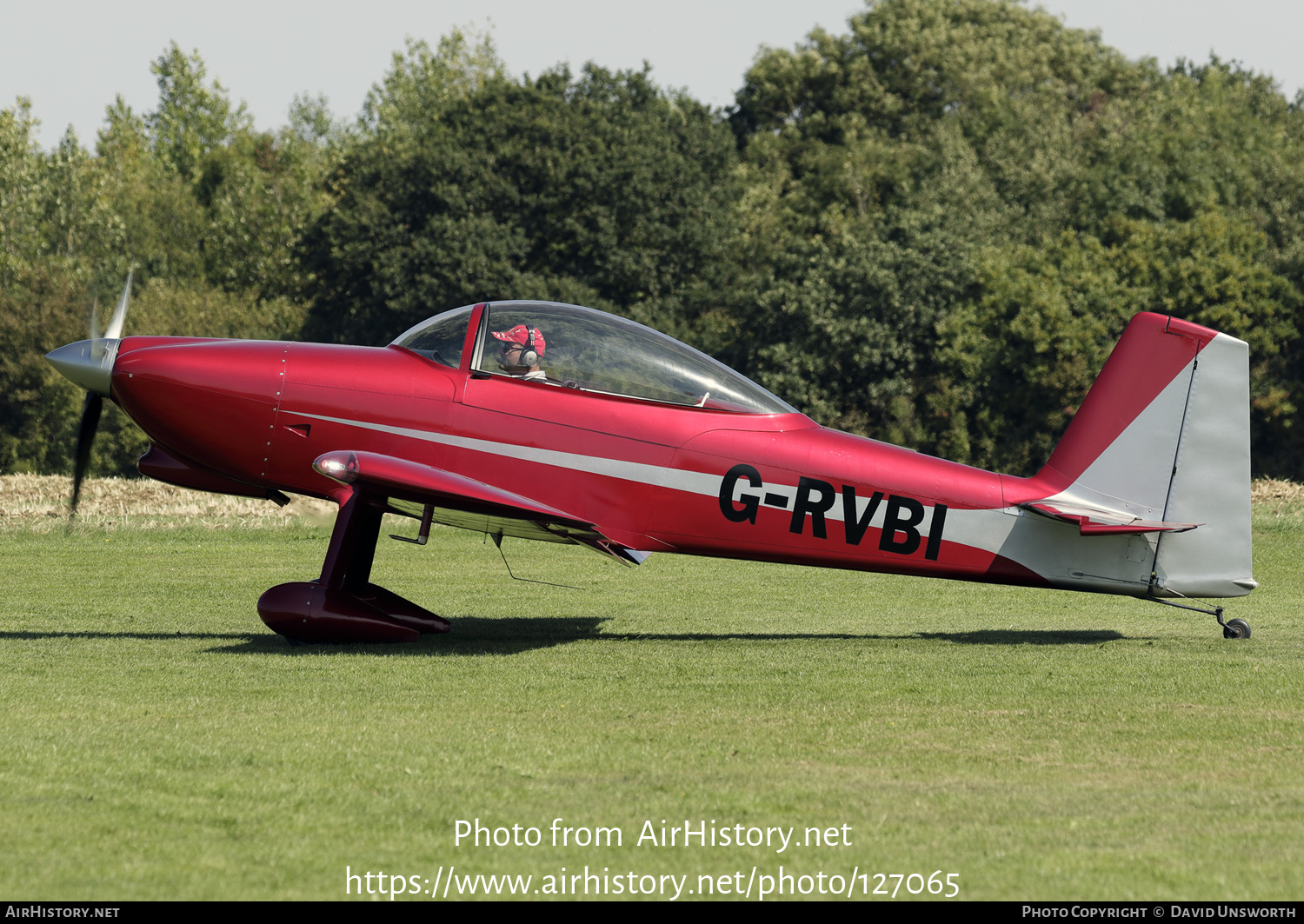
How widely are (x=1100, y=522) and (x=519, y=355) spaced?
476cm

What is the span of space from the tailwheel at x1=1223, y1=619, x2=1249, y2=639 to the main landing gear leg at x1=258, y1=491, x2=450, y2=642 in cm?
670

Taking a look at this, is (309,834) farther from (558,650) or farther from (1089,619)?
(1089,619)

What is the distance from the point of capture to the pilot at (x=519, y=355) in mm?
9719

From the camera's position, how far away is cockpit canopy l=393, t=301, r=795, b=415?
383 inches

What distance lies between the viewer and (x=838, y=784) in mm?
5742

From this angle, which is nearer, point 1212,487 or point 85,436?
point 1212,487

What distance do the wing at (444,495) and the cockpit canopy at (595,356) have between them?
1002mm

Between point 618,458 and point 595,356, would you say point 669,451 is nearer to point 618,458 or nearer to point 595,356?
point 618,458

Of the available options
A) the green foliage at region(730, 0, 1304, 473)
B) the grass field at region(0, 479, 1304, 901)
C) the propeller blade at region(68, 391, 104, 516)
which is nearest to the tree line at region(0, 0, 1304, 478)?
the green foliage at region(730, 0, 1304, 473)

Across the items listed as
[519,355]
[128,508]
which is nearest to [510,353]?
[519,355]

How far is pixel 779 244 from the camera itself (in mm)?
51656

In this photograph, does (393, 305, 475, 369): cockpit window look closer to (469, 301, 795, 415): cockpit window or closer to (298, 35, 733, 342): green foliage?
(469, 301, 795, 415): cockpit window

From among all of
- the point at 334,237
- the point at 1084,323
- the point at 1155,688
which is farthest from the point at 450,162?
the point at 1155,688

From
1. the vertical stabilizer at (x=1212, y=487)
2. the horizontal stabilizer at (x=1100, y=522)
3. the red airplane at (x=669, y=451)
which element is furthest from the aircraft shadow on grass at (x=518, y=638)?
the horizontal stabilizer at (x=1100, y=522)
